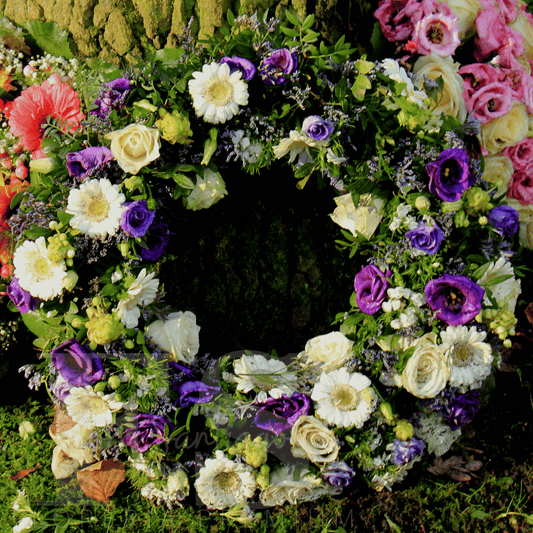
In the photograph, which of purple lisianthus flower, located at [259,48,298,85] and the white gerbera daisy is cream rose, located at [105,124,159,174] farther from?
Answer: the white gerbera daisy

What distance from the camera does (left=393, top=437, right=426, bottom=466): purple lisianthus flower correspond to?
2.42m

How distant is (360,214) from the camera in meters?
2.48

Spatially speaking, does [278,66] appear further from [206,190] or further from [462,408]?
[462,408]

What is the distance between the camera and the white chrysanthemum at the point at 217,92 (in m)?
2.13

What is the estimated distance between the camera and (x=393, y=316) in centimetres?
240

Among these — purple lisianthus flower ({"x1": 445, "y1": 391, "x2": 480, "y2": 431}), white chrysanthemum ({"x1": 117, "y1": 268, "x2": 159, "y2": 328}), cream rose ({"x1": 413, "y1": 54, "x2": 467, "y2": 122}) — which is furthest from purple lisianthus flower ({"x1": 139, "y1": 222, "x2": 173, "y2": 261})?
purple lisianthus flower ({"x1": 445, "y1": 391, "x2": 480, "y2": 431})

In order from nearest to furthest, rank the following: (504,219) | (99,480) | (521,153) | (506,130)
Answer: (504,219) < (99,480) < (506,130) < (521,153)

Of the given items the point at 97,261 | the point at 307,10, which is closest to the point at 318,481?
the point at 97,261

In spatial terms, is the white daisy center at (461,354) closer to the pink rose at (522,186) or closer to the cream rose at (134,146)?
the pink rose at (522,186)

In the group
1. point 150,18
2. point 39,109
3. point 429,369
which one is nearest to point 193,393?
point 429,369

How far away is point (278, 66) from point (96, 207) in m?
0.96

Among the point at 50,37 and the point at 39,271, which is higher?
the point at 50,37

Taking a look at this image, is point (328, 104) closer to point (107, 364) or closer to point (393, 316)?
point (393, 316)

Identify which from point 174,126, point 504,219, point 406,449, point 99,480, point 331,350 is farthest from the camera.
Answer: point 99,480
